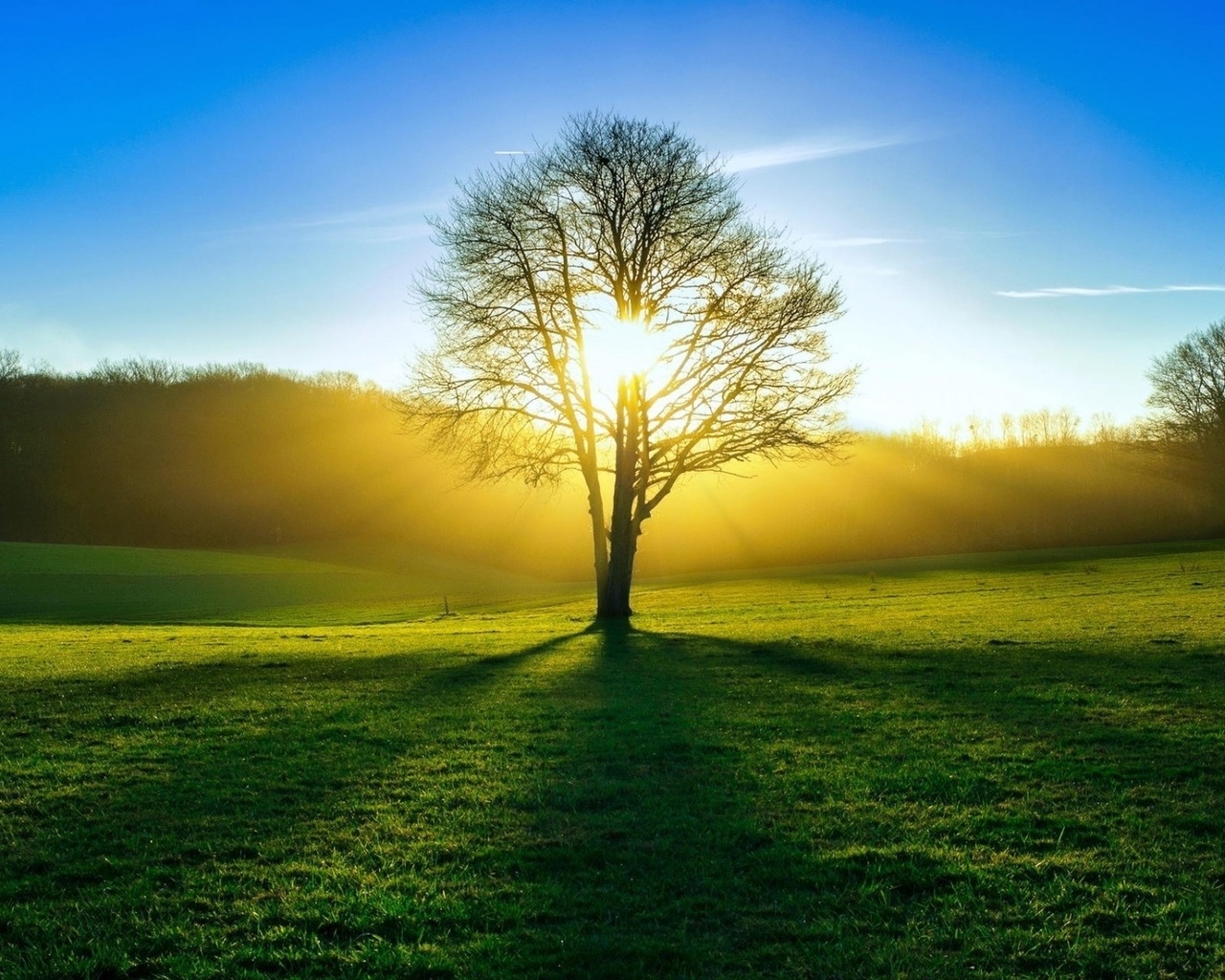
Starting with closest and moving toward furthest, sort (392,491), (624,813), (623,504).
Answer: (624,813) → (623,504) → (392,491)

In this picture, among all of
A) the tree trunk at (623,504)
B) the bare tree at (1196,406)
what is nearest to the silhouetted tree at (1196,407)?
the bare tree at (1196,406)

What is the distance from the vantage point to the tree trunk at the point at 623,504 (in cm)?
2931

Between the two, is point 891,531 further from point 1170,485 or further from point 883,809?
point 883,809

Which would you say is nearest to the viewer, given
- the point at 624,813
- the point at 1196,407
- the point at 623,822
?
the point at 623,822

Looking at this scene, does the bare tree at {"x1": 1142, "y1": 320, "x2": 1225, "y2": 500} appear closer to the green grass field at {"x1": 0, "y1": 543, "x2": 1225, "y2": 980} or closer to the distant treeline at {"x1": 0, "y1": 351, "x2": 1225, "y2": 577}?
the distant treeline at {"x1": 0, "y1": 351, "x2": 1225, "y2": 577}

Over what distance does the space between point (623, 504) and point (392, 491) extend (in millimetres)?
80432

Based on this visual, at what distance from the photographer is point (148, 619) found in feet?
130

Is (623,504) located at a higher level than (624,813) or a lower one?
higher

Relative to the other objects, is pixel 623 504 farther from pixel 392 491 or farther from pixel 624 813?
pixel 392 491

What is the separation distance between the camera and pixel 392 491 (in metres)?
106

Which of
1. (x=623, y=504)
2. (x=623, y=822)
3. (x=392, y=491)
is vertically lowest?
(x=623, y=822)

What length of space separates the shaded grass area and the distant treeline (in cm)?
6957

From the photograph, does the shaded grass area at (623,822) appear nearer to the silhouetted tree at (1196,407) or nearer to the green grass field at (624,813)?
the green grass field at (624,813)

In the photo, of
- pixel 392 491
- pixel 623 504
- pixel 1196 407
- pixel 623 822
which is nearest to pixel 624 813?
pixel 623 822
